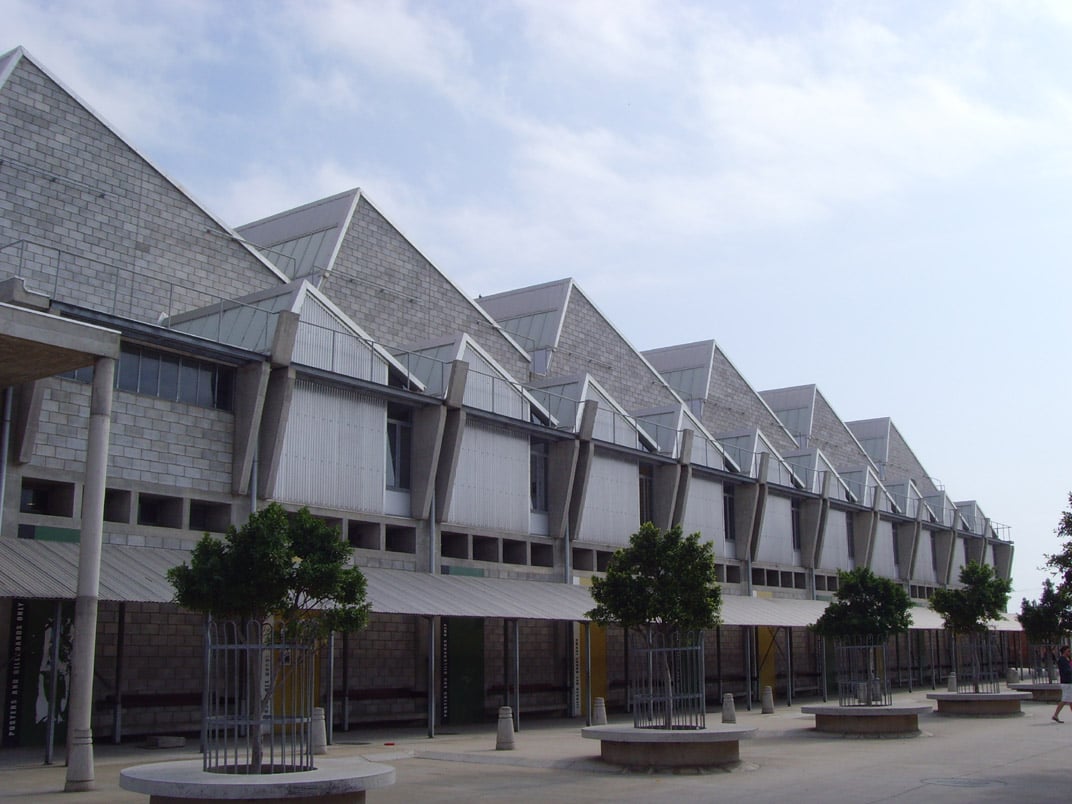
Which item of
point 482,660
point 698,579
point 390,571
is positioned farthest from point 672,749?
point 482,660

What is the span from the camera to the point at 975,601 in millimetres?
35594

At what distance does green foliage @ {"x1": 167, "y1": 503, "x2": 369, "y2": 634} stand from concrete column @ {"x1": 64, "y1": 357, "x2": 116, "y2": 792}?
2823mm

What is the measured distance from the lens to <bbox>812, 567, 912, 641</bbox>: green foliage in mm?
29797

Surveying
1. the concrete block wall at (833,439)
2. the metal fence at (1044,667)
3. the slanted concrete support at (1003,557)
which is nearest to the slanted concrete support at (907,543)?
the concrete block wall at (833,439)

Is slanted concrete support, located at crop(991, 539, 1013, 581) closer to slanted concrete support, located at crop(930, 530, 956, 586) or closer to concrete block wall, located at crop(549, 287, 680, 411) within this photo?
slanted concrete support, located at crop(930, 530, 956, 586)

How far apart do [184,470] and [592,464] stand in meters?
15.4

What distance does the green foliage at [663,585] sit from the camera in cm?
2111

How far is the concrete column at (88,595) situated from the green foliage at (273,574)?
2.82 metres

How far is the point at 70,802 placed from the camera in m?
14.6

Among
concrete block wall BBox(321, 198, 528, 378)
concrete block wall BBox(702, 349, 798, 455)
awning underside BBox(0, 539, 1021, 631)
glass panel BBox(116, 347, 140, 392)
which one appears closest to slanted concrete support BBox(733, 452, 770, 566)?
awning underside BBox(0, 539, 1021, 631)

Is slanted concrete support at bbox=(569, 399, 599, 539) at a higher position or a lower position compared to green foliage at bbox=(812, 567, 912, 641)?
higher

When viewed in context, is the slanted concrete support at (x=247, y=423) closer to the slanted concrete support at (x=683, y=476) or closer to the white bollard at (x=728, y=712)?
the white bollard at (x=728, y=712)

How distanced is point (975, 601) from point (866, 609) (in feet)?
25.1

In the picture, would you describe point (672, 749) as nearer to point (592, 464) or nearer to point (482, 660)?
point (482, 660)
